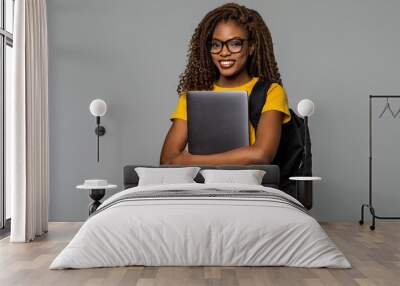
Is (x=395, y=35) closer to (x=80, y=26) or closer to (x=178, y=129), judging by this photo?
(x=178, y=129)

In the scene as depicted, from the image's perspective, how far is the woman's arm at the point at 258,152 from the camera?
21.7 ft

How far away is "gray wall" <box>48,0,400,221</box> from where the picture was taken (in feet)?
23.1

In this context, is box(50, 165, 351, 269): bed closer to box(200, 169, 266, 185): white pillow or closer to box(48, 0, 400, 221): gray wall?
box(200, 169, 266, 185): white pillow

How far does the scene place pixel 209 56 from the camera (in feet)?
22.4

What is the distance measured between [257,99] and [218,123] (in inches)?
20.9

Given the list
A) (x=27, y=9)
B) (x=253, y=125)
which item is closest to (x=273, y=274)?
(x=253, y=125)

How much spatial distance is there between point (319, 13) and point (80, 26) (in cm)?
283

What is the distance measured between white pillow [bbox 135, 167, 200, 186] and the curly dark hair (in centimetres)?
121

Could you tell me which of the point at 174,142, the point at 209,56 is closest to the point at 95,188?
the point at 174,142

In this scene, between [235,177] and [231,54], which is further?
[231,54]

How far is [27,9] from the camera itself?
231 inches

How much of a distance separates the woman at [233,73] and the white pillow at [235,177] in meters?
0.60

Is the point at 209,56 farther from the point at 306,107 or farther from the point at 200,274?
the point at 200,274

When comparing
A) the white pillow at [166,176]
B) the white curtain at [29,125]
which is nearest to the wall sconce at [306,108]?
the white pillow at [166,176]
